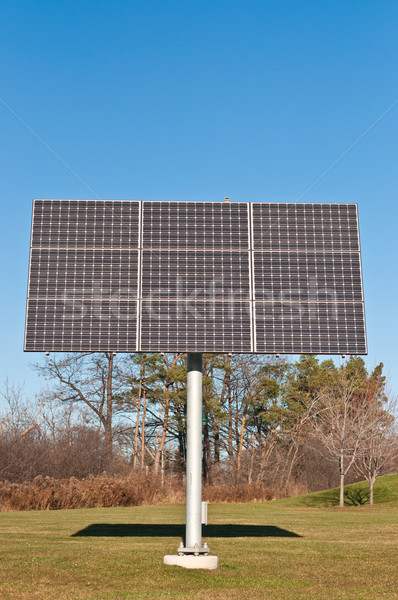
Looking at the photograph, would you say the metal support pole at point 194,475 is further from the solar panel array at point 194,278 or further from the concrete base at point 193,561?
the solar panel array at point 194,278

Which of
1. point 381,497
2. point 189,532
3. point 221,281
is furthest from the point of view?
point 381,497

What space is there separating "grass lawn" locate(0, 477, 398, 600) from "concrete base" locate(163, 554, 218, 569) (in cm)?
23

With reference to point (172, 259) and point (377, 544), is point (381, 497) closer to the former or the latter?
point (377, 544)

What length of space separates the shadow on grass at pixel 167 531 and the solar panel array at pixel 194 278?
7485 mm

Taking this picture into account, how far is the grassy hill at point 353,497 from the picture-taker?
4406 cm

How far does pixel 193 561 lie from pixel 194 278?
6.20m

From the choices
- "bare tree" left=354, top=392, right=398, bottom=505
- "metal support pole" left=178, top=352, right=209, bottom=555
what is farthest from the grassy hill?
"metal support pole" left=178, top=352, right=209, bottom=555

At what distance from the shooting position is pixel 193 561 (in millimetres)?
13008

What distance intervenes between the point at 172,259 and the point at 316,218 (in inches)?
154

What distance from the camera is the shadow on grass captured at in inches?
768

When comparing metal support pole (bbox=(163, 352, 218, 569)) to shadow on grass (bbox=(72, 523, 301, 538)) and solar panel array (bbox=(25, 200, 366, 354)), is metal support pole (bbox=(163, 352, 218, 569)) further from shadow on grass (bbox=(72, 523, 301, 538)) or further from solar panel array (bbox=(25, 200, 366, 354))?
shadow on grass (bbox=(72, 523, 301, 538))

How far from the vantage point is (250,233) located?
52.9ft

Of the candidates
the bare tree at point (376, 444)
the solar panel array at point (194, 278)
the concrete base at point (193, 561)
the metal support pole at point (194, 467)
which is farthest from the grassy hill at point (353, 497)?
the concrete base at point (193, 561)

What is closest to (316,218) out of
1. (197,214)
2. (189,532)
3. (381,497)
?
(197,214)
